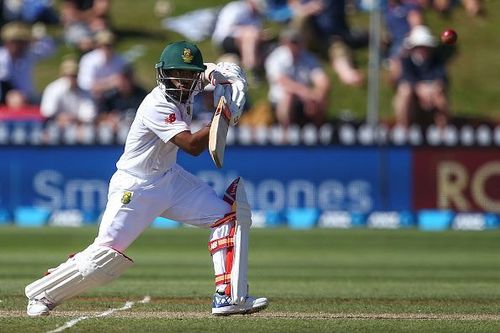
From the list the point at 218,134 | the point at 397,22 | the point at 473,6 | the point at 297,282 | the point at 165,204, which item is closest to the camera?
the point at 218,134

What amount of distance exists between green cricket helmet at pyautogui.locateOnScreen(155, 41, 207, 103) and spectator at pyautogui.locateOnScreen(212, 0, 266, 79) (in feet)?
36.0

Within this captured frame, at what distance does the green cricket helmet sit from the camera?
24.6 feet

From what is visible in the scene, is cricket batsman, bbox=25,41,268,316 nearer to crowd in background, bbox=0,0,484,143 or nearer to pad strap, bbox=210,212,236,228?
pad strap, bbox=210,212,236,228

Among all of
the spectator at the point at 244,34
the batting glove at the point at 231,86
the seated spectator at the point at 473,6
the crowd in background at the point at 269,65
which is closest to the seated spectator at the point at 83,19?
the crowd in background at the point at 269,65

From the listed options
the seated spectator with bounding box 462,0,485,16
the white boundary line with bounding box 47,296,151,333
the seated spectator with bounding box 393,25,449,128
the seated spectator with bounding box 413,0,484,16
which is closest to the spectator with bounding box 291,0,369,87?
the seated spectator with bounding box 413,0,484,16

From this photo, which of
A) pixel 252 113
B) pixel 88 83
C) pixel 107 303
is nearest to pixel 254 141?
pixel 252 113

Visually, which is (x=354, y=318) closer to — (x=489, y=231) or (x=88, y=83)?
(x=489, y=231)

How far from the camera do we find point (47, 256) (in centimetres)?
1300

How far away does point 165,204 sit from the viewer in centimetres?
764

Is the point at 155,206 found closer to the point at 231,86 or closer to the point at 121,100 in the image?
the point at 231,86

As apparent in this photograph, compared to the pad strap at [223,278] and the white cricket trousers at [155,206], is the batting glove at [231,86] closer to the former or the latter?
the white cricket trousers at [155,206]

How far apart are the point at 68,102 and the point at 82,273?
33.6 feet

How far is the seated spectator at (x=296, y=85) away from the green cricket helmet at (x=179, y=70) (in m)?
→ 9.77

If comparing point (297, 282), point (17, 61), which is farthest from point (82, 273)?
point (17, 61)
